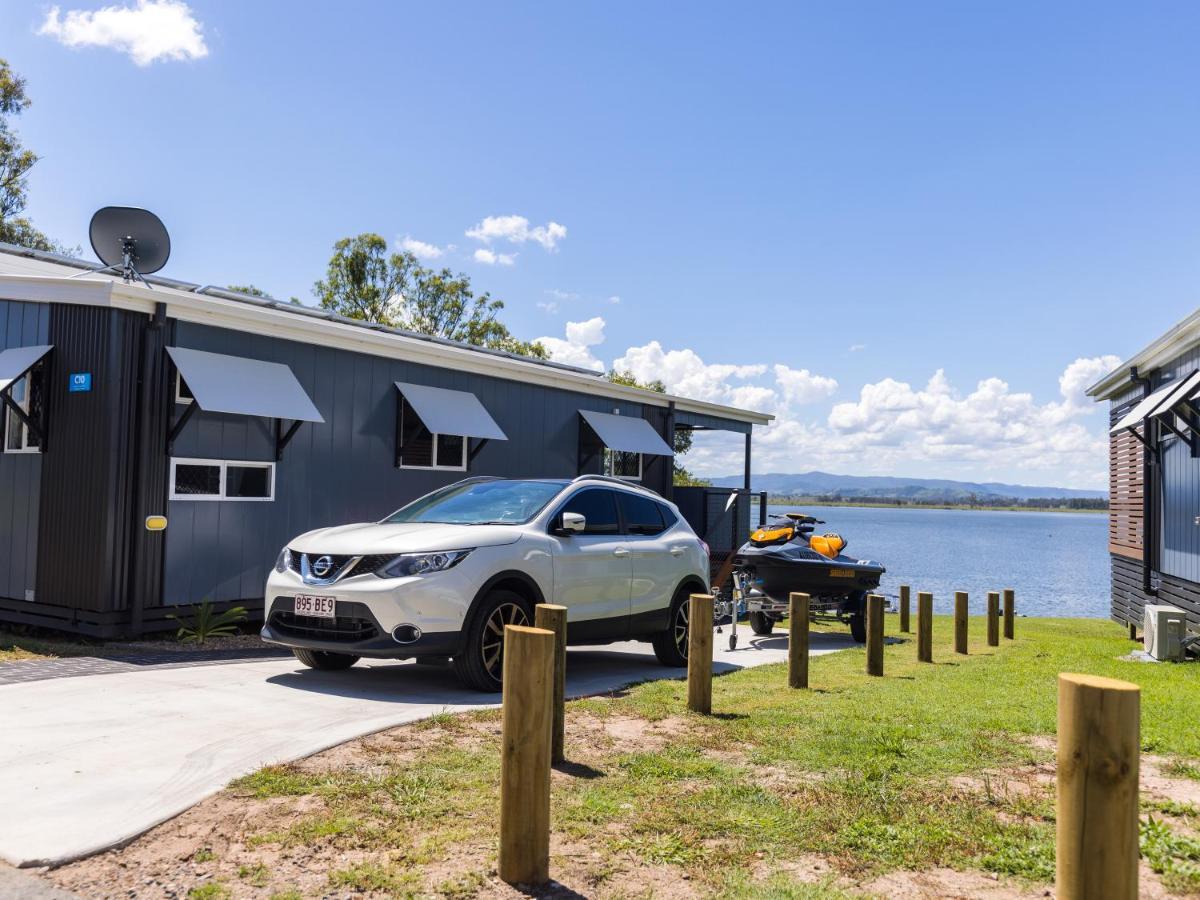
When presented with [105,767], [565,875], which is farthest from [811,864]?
[105,767]

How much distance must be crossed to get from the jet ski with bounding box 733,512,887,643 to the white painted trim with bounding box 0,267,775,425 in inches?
167

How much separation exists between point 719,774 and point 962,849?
1345 mm

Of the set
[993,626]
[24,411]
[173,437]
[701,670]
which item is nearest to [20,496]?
[24,411]

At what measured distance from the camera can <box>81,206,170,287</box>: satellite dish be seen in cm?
1171

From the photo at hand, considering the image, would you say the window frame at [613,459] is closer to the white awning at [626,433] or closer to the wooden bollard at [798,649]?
the white awning at [626,433]

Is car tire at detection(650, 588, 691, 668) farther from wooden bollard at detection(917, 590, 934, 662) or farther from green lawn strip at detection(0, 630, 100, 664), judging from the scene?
green lawn strip at detection(0, 630, 100, 664)

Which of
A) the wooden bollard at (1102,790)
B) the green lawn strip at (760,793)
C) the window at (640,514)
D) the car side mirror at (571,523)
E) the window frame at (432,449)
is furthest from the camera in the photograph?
the window frame at (432,449)

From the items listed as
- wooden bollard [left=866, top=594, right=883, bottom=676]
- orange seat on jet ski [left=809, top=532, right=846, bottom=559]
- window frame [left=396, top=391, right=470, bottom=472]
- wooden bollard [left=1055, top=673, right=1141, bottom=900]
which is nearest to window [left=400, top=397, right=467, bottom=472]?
window frame [left=396, top=391, right=470, bottom=472]

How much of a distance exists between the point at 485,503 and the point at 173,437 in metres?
3.89

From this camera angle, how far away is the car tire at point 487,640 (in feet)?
23.2

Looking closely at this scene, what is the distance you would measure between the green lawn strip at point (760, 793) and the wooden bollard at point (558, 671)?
18 cm

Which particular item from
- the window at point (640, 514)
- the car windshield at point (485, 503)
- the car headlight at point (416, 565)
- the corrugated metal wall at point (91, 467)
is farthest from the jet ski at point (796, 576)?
the corrugated metal wall at point (91, 467)

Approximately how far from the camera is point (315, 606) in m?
7.06

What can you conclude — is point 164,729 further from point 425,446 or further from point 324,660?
point 425,446
